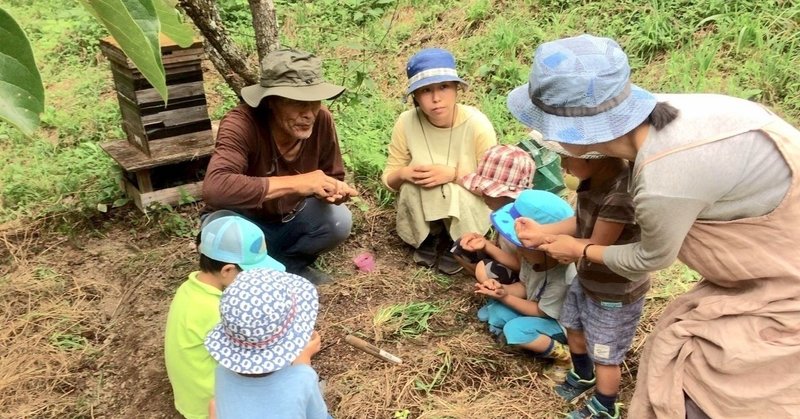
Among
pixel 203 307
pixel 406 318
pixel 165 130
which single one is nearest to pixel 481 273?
pixel 406 318

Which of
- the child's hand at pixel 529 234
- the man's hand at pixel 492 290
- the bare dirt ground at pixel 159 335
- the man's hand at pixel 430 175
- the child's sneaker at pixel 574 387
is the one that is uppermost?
the child's hand at pixel 529 234

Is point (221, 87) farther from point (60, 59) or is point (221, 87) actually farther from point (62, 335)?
point (62, 335)

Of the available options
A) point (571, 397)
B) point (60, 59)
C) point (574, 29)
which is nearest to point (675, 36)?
point (574, 29)

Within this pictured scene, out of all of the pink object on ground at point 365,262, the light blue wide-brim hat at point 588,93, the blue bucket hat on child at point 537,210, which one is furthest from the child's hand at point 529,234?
the pink object on ground at point 365,262

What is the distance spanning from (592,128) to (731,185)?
0.32m

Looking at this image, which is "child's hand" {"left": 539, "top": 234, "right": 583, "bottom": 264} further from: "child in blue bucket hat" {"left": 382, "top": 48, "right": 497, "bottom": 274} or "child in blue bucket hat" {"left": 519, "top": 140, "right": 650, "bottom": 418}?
"child in blue bucket hat" {"left": 382, "top": 48, "right": 497, "bottom": 274}

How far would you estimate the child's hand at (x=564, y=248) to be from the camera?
185 cm

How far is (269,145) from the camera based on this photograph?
2.81m

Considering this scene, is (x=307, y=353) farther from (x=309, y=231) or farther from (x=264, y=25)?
(x=264, y=25)

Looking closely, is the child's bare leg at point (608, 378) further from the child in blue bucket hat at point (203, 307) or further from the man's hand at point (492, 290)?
the child in blue bucket hat at point (203, 307)

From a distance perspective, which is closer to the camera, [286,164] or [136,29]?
[136,29]

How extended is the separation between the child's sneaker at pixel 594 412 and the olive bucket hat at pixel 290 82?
5.08 feet

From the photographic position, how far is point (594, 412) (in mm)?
2223

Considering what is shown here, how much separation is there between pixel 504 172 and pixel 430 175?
381 millimetres
